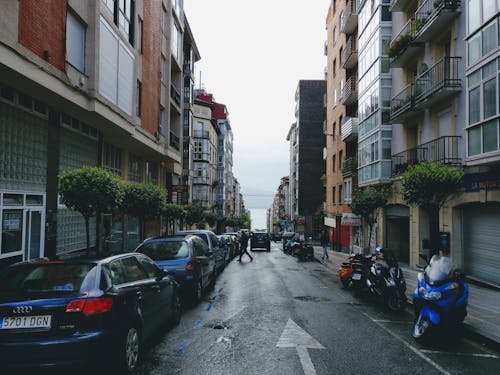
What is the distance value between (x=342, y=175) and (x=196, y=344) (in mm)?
28125

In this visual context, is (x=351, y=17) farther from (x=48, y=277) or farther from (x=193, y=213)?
(x=48, y=277)

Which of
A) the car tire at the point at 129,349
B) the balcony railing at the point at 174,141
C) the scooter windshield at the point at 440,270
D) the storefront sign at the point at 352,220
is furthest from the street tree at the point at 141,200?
the storefront sign at the point at 352,220

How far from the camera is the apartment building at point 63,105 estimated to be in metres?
10.2

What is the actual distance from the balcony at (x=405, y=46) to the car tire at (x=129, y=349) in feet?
57.4

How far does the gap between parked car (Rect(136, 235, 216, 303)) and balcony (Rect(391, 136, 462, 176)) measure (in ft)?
32.0

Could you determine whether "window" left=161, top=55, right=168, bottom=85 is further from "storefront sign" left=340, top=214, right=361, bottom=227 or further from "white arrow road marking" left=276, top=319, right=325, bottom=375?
"white arrow road marking" left=276, top=319, right=325, bottom=375

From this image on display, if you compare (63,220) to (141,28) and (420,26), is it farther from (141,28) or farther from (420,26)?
(420,26)

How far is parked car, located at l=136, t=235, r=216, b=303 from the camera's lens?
9.35 metres

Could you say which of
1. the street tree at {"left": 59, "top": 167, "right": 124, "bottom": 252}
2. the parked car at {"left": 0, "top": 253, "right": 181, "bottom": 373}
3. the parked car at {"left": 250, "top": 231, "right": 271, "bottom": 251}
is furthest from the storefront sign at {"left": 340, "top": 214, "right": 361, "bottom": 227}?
the parked car at {"left": 0, "top": 253, "right": 181, "bottom": 373}

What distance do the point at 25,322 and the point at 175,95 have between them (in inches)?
1042

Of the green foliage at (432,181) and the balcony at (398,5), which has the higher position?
the balcony at (398,5)

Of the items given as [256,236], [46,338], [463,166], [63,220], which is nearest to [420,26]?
[463,166]

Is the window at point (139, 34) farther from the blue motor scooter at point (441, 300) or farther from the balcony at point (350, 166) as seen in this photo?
the balcony at point (350, 166)

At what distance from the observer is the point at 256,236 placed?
36562mm
